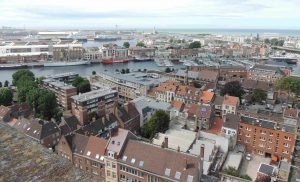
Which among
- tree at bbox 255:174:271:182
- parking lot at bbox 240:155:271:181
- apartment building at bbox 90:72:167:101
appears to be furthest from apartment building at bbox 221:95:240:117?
tree at bbox 255:174:271:182

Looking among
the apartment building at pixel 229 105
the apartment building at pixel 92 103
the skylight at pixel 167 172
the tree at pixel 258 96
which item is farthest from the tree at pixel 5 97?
the tree at pixel 258 96

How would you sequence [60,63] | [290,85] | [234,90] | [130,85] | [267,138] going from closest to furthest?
[267,138] < [234,90] < [290,85] < [130,85] < [60,63]

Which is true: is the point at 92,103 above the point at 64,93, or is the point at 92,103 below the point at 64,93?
below

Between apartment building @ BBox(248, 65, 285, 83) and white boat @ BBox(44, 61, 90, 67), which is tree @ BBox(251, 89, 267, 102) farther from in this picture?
white boat @ BBox(44, 61, 90, 67)

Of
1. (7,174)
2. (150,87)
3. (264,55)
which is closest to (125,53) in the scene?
(264,55)

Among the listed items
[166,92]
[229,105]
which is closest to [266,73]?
[229,105]

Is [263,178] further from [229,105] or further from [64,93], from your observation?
[64,93]
